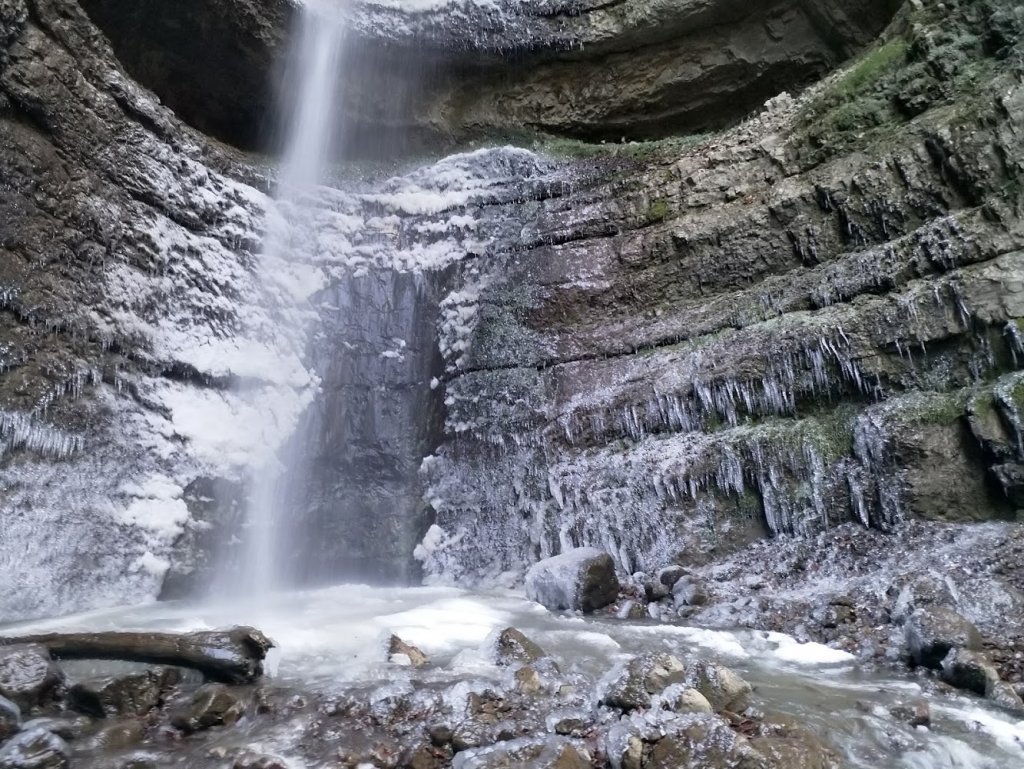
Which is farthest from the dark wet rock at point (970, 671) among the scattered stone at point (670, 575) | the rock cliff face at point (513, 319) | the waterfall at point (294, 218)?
the waterfall at point (294, 218)

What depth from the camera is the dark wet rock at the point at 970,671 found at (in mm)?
4895

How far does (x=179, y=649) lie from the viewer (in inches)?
195

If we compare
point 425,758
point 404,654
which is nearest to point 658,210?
point 404,654

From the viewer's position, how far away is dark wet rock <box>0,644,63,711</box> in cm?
427

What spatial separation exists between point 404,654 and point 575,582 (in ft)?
9.18

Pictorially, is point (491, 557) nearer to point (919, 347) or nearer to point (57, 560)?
point (57, 560)

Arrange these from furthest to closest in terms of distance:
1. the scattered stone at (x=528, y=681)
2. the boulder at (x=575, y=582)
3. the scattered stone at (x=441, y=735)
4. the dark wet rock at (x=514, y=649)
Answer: the boulder at (x=575, y=582)
the dark wet rock at (x=514, y=649)
the scattered stone at (x=528, y=681)
the scattered stone at (x=441, y=735)

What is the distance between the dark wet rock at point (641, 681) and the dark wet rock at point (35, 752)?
3.05 metres

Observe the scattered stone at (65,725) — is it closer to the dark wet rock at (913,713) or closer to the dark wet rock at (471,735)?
the dark wet rock at (471,735)

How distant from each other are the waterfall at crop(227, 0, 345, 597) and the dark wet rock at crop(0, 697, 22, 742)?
19.0ft

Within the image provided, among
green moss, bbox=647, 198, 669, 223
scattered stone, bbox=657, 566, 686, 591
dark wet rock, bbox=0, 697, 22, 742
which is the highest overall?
green moss, bbox=647, 198, 669, 223

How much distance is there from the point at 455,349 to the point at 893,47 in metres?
8.24

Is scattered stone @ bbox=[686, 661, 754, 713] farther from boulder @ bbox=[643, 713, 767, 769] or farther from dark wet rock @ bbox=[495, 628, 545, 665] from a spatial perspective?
dark wet rock @ bbox=[495, 628, 545, 665]

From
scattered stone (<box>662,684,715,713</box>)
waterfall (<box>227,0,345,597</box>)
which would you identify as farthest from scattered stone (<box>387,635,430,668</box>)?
waterfall (<box>227,0,345,597</box>)
